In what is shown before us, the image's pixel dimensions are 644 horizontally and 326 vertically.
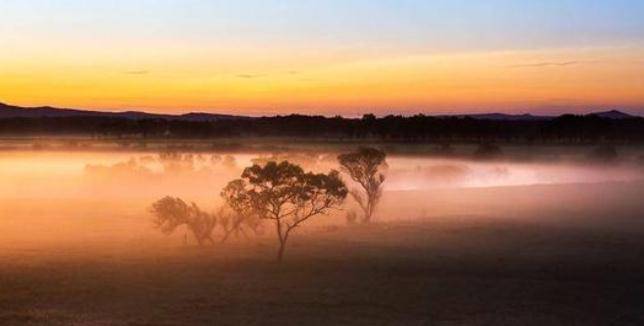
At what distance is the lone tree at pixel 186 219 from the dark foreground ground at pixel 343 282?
2156 millimetres

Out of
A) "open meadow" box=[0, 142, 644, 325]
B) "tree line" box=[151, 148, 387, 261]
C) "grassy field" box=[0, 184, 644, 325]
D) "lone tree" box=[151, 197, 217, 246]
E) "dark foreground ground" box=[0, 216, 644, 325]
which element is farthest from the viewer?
"lone tree" box=[151, 197, 217, 246]

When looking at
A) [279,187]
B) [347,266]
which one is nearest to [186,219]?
[279,187]

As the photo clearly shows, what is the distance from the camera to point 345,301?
32719 millimetres

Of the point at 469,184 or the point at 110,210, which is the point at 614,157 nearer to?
the point at 469,184

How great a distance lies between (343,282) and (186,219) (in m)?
16.4

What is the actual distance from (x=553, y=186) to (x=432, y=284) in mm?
62909

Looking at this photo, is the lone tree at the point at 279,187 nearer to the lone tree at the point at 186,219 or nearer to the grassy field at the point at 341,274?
the grassy field at the point at 341,274

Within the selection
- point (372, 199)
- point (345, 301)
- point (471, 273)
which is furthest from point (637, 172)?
point (345, 301)

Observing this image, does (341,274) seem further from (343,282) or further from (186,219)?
(186,219)

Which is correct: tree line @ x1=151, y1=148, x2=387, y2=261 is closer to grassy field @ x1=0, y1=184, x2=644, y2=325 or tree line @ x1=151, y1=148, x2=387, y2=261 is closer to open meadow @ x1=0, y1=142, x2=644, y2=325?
open meadow @ x1=0, y1=142, x2=644, y2=325

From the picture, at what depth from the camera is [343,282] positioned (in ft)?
121

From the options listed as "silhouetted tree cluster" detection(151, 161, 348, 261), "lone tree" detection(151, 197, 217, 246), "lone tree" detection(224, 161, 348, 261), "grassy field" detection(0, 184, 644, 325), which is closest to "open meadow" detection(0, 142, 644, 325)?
"grassy field" detection(0, 184, 644, 325)

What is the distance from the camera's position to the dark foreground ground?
99.3ft

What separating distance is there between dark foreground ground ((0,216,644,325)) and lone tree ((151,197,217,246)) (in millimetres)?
2156
